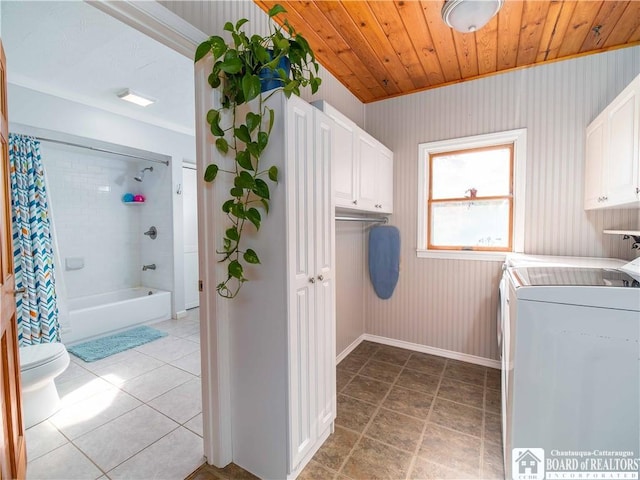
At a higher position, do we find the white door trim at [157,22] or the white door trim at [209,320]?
the white door trim at [157,22]

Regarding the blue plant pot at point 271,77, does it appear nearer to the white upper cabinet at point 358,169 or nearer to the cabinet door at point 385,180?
the white upper cabinet at point 358,169

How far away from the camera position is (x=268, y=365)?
1.40m

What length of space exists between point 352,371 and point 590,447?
1.69 metres

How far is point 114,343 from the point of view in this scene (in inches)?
121

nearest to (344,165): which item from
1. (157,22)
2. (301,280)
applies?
(301,280)

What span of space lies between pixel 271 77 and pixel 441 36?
1.47m

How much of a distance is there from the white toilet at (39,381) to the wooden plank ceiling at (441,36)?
8.88ft

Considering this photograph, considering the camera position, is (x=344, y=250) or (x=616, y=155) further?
(x=344, y=250)

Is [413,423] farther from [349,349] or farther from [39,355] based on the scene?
[39,355]

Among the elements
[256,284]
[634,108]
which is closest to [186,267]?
[256,284]

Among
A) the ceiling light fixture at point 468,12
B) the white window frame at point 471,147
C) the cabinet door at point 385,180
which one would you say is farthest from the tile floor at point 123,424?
the ceiling light fixture at point 468,12

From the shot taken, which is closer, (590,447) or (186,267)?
(590,447)

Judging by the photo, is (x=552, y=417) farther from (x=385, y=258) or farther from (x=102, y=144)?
(x=102, y=144)

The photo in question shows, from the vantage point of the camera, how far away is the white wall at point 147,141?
266cm
